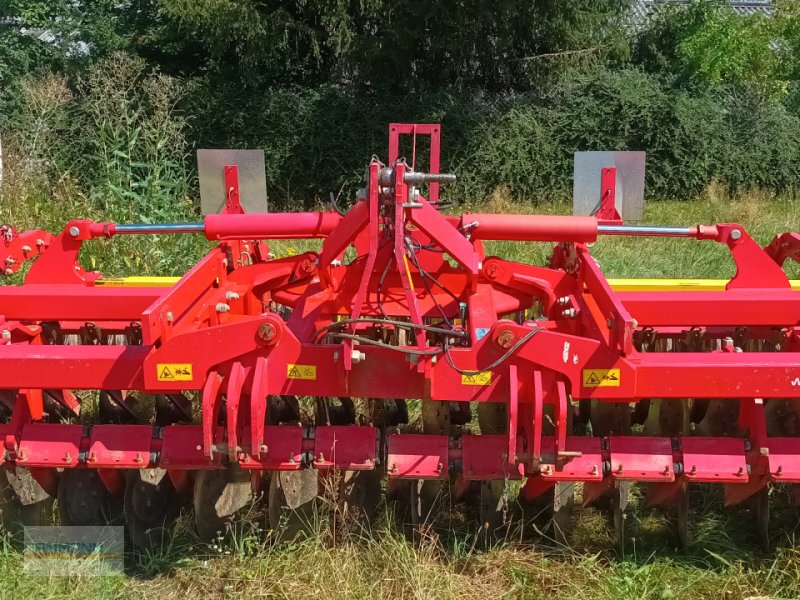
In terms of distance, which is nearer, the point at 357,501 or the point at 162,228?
the point at 357,501

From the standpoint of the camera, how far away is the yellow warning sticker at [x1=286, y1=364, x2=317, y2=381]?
2645mm

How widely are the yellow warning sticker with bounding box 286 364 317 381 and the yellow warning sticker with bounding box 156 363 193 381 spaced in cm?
37

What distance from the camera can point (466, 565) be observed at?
9.87 feet

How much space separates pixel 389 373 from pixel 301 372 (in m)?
0.33

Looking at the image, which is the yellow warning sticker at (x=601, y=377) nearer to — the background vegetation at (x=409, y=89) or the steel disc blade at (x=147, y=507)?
the steel disc blade at (x=147, y=507)

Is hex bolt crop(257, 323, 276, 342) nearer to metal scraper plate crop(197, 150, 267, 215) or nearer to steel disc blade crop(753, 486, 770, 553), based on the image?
metal scraper plate crop(197, 150, 267, 215)

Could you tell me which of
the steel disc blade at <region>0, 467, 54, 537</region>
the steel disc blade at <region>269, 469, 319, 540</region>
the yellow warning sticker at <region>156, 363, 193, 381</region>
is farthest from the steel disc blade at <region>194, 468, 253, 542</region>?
the steel disc blade at <region>0, 467, 54, 537</region>

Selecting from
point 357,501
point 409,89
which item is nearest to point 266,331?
point 357,501

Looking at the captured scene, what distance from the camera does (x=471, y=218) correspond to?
126 inches

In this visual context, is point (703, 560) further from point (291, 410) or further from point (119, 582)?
point (119, 582)

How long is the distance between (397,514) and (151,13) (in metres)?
13.2

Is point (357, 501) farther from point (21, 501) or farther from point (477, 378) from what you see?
point (21, 501)

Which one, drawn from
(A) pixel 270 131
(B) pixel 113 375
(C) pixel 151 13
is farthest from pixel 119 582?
(C) pixel 151 13

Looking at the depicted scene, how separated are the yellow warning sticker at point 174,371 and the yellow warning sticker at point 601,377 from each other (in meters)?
1.45
